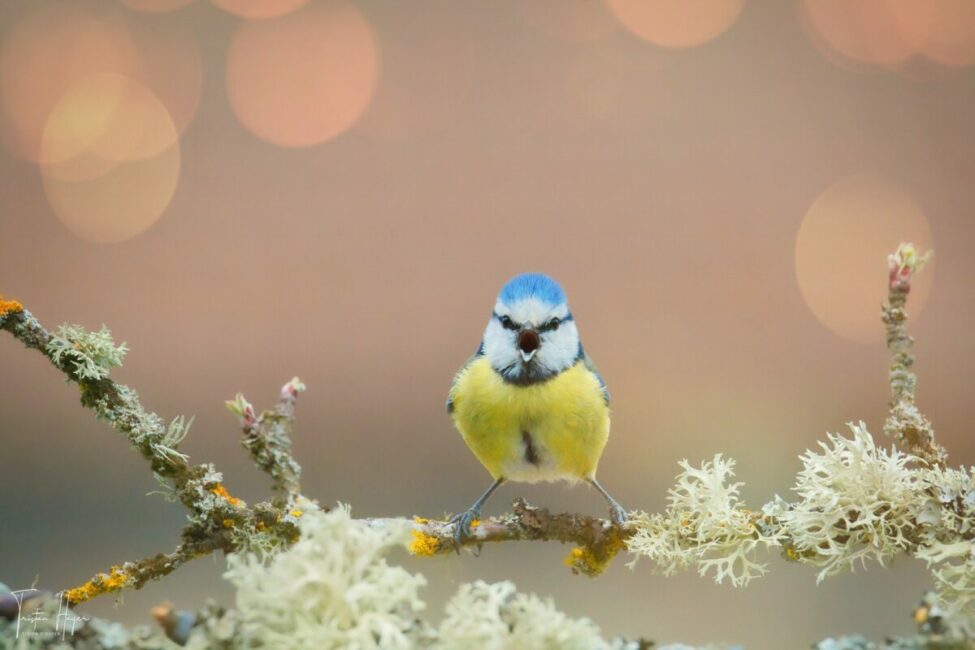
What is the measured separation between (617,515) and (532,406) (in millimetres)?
141

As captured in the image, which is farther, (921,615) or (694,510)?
(694,510)

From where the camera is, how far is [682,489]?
0.67m

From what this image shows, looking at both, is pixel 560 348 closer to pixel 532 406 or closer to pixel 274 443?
pixel 532 406

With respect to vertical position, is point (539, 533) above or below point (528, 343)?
below

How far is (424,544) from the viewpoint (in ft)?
2.31

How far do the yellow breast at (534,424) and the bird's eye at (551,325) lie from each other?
6 centimetres

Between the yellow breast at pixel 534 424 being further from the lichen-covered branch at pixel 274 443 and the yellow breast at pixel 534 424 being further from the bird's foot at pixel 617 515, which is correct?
the lichen-covered branch at pixel 274 443

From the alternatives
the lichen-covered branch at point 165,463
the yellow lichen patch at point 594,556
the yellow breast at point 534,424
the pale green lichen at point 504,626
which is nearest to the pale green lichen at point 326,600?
the pale green lichen at point 504,626

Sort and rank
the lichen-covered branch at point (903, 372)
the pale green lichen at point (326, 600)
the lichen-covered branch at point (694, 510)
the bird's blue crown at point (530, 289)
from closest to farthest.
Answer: the pale green lichen at point (326, 600), the lichen-covered branch at point (694, 510), the lichen-covered branch at point (903, 372), the bird's blue crown at point (530, 289)

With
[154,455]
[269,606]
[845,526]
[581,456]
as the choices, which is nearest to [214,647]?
[269,606]

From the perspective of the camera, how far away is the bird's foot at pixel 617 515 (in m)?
0.75

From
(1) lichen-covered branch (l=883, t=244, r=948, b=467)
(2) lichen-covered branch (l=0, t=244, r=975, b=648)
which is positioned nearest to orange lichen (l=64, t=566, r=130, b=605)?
(2) lichen-covered branch (l=0, t=244, r=975, b=648)

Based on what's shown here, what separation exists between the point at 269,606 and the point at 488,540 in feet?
1.06

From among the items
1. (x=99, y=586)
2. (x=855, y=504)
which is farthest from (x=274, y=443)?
(x=855, y=504)
